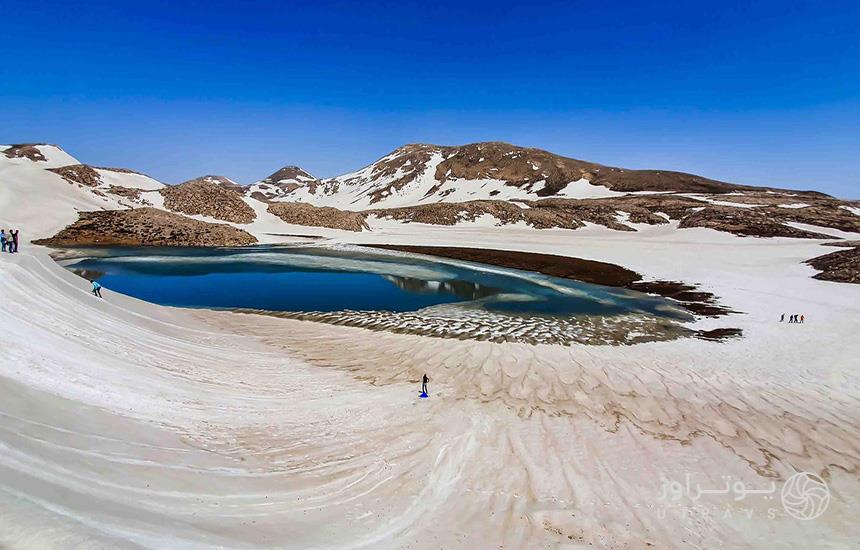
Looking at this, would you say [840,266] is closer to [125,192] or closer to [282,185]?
[125,192]

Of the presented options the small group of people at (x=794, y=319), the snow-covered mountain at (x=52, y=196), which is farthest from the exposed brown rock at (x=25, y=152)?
the small group of people at (x=794, y=319)

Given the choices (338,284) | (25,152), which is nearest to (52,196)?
(338,284)

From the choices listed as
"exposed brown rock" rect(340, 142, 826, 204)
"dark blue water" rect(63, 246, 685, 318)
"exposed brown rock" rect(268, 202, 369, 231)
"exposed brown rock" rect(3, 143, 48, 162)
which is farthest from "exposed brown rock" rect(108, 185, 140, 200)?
"exposed brown rock" rect(340, 142, 826, 204)

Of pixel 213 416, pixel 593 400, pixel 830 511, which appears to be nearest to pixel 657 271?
pixel 593 400

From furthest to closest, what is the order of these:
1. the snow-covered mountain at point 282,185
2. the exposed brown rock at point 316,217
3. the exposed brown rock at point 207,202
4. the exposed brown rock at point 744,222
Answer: the snow-covered mountain at point 282,185, the exposed brown rock at point 316,217, the exposed brown rock at point 207,202, the exposed brown rock at point 744,222

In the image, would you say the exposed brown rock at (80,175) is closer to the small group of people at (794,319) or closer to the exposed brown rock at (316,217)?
the exposed brown rock at (316,217)
